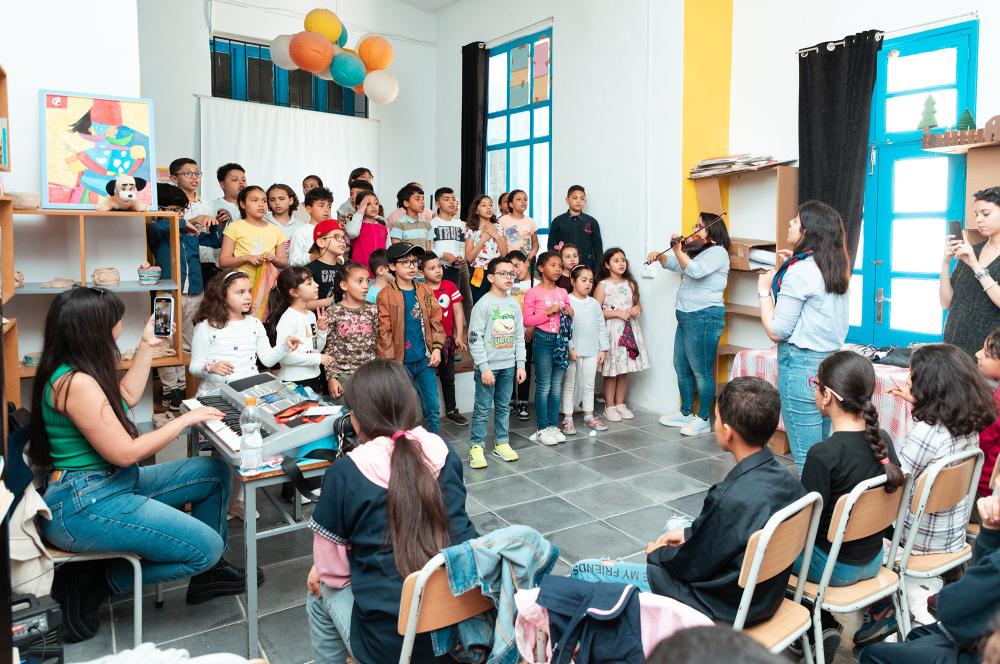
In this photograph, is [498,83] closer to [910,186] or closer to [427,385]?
[910,186]

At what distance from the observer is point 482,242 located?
5.79m

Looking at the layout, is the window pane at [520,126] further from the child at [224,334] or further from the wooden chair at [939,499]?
the wooden chair at [939,499]

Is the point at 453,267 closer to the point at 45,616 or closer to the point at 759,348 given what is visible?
the point at 759,348

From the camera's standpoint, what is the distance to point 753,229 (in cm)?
545

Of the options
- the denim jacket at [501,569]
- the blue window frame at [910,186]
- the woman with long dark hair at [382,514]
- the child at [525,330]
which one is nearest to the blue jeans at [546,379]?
the child at [525,330]

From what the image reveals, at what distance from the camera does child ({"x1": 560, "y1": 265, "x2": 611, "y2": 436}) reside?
5.07 m

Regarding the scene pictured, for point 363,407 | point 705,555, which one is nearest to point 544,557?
point 705,555

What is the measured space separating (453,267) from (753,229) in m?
→ 2.32

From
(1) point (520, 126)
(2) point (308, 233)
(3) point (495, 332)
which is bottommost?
(3) point (495, 332)

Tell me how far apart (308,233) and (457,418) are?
1.73 m

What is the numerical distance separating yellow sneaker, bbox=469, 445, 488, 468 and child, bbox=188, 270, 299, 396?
145 cm

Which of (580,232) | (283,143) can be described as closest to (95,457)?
(580,232)

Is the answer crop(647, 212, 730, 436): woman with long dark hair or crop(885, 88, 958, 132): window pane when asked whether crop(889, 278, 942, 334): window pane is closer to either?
crop(885, 88, 958, 132): window pane

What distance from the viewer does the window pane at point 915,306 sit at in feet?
14.8
